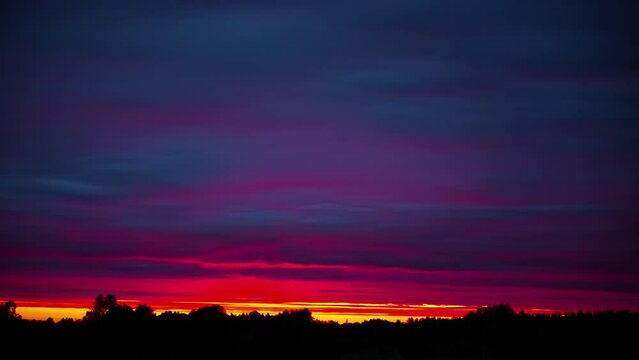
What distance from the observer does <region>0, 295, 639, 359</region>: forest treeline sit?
41.8m

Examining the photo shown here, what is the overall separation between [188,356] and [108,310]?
763 inches

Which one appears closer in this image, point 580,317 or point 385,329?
point 580,317

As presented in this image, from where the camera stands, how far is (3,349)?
157 ft

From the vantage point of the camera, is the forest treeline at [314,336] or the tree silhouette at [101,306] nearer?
the forest treeline at [314,336]

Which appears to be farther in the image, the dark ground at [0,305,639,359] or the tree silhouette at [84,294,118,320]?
the tree silhouette at [84,294,118,320]

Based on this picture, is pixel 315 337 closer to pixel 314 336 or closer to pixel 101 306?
pixel 314 336

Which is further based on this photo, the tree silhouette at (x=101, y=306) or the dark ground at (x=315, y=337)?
the tree silhouette at (x=101, y=306)

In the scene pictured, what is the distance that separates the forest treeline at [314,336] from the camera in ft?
137

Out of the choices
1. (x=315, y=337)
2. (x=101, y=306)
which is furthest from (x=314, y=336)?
(x=101, y=306)

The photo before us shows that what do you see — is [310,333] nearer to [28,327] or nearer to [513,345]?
[513,345]

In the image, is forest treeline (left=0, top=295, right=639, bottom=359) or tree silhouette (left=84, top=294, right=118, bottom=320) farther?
tree silhouette (left=84, top=294, right=118, bottom=320)

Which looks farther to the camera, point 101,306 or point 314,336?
point 101,306

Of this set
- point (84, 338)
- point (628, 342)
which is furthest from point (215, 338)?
point (628, 342)

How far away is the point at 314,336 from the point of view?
51062mm
